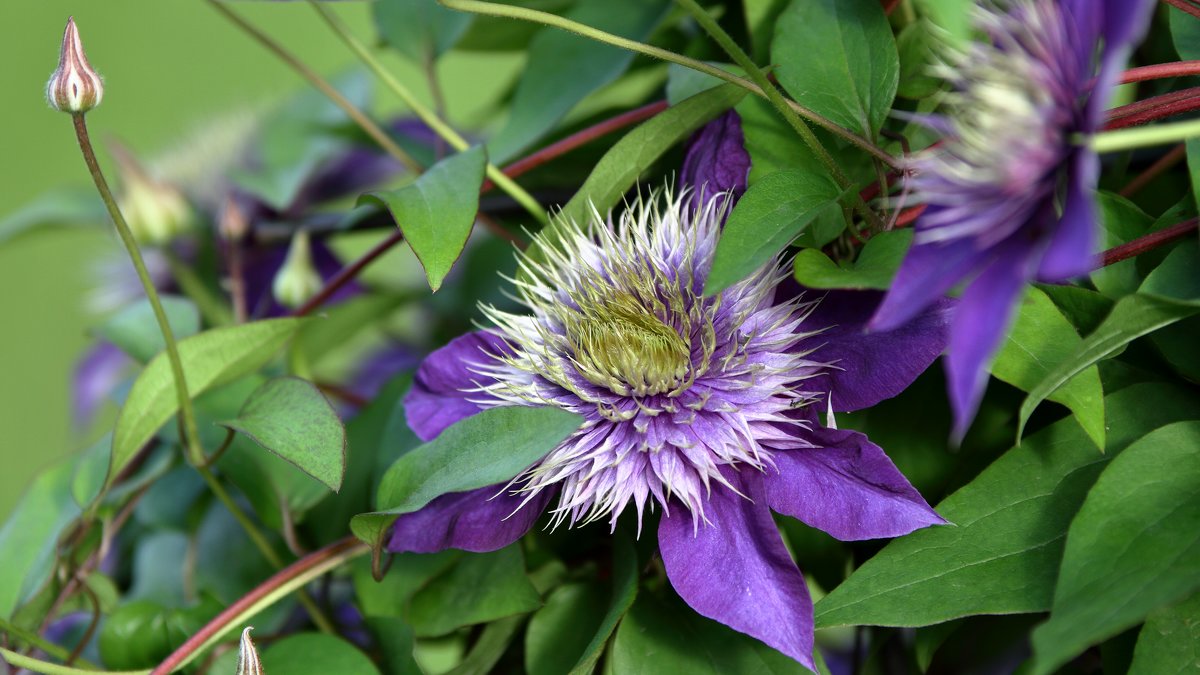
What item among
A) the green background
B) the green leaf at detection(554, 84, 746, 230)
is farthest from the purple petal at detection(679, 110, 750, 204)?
the green background

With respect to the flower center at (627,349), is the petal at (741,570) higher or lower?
Result: lower

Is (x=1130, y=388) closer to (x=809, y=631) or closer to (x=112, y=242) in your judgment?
(x=809, y=631)

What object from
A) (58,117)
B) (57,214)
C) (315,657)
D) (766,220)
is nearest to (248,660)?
(315,657)

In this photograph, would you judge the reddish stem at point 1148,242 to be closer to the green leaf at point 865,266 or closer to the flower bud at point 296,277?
the green leaf at point 865,266

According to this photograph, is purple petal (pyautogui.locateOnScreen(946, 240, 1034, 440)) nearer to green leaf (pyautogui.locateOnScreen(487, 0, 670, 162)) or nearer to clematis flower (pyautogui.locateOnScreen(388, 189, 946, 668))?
clematis flower (pyautogui.locateOnScreen(388, 189, 946, 668))

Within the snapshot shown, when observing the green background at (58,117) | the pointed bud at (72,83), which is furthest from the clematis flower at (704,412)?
the green background at (58,117)

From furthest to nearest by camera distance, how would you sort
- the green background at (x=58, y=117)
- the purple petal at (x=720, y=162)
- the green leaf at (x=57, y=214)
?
the green background at (x=58, y=117) → the green leaf at (x=57, y=214) → the purple petal at (x=720, y=162)
